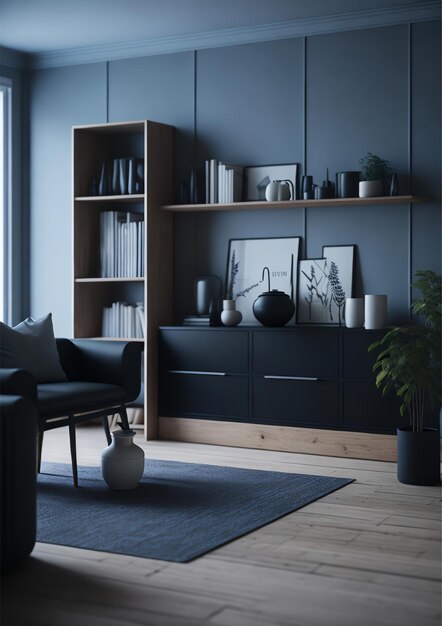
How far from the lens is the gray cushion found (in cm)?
496

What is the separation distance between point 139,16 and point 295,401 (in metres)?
2.75

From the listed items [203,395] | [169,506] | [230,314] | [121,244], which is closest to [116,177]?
[121,244]

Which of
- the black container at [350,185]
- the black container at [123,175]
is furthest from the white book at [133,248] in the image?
the black container at [350,185]

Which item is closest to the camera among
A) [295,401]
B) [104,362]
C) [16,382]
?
[16,382]

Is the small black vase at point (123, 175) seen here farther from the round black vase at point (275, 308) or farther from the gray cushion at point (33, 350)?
the gray cushion at point (33, 350)

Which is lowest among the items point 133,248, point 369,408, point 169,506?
point 169,506

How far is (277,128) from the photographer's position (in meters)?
6.17

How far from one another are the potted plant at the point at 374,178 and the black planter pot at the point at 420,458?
5.23ft

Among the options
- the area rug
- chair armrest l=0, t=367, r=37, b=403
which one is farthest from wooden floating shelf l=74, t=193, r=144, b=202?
chair armrest l=0, t=367, r=37, b=403

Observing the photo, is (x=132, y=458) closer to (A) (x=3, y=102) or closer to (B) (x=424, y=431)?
(B) (x=424, y=431)

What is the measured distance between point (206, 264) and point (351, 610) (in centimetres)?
383

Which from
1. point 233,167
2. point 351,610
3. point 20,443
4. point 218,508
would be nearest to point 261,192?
point 233,167

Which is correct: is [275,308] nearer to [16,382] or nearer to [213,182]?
[213,182]

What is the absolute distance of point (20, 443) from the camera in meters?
3.27
